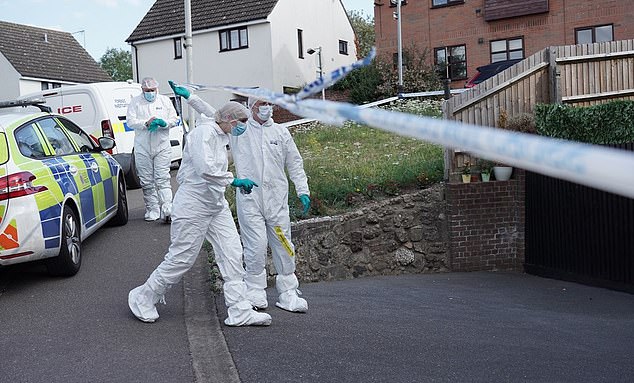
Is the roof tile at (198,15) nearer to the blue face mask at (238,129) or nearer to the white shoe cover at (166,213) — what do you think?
the white shoe cover at (166,213)

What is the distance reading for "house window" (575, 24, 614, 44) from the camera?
26.5m

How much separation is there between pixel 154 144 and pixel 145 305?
13.2ft

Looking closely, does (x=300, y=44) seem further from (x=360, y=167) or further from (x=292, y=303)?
(x=292, y=303)

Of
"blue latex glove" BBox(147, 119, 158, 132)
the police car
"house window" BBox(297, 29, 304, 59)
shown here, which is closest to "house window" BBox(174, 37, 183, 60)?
"house window" BBox(297, 29, 304, 59)

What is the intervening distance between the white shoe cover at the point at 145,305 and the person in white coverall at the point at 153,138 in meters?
3.77

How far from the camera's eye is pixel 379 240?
10.2 metres

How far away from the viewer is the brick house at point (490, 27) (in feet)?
87.1

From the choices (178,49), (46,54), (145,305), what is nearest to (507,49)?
(178,49)

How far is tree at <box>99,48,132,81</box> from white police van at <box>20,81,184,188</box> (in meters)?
74.9

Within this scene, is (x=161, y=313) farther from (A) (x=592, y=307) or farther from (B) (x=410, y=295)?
(A) (x=592, y=307)

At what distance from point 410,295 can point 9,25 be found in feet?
126

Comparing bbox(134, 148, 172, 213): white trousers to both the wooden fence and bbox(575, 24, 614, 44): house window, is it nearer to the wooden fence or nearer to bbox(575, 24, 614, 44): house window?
the wooden fence

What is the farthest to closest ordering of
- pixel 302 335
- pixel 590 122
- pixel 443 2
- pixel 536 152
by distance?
pixel 443 2 < pixel 590 122 < pixel 302 335 < pixel 536 152

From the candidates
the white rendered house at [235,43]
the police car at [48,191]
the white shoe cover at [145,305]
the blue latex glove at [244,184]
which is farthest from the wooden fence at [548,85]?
the white rendered house at [235,43]
